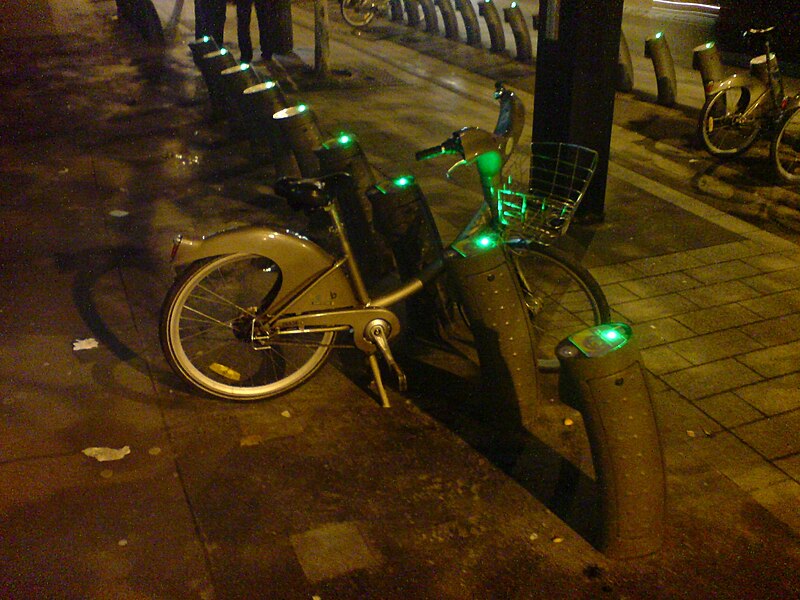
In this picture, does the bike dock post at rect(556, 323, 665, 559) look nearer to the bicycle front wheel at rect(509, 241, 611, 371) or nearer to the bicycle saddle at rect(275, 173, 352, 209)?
the bicycle front wheel at rect(509, 241, 611, 371)

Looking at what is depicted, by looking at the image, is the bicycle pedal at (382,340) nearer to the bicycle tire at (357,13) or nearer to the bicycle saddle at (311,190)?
the bicycle saddle at (311,190)

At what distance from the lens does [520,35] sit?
1412 cm

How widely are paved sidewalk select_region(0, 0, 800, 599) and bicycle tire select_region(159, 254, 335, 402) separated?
136mm

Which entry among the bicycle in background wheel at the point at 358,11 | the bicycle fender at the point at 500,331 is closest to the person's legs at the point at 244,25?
the bicycle in background wheel at the point at 358,11

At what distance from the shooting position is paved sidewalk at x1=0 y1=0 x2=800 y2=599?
10.1 feet

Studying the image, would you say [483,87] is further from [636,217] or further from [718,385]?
[718,385]

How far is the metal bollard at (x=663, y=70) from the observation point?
10.5m

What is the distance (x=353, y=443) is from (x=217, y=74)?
6.37 meters

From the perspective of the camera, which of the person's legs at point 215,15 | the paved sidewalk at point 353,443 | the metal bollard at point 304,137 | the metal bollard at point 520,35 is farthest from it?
the metal bollard at point 520,35

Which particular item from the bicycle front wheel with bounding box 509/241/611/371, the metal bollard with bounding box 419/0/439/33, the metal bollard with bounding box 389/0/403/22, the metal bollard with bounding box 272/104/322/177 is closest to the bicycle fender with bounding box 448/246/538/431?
the bicycle front wheel with bounding box 509/241/611/371

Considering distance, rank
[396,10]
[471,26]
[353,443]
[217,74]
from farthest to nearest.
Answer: [396,10] → [471,26] → [217,74] → [353,443]

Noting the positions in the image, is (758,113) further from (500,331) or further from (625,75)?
(500,331)

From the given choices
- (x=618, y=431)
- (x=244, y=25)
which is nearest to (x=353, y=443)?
(x=618, y=431)

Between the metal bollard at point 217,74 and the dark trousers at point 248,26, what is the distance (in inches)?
153
